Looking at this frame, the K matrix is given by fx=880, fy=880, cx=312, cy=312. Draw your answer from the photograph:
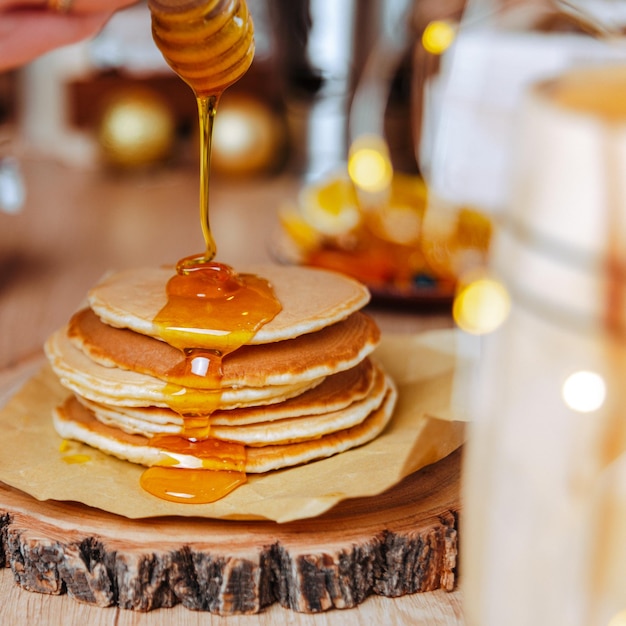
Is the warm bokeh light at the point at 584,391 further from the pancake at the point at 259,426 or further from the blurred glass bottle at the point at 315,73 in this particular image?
the blurred glass bottle at the point at 315,73

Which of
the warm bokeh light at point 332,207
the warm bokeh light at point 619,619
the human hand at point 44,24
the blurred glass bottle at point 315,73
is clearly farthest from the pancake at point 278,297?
the blurred glass bottle at point 315,73

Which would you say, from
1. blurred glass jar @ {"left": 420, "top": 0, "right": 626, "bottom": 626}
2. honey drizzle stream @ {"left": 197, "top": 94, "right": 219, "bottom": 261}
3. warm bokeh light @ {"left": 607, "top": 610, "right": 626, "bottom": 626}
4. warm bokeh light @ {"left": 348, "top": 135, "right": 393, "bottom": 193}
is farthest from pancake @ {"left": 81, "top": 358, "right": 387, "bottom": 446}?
warm bokeh light @ {"left": 348, "top": 135, "right": 393, "bottom": 193}

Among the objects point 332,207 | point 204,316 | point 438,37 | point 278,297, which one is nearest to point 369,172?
point 332,207

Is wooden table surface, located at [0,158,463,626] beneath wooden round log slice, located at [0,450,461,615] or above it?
beneath

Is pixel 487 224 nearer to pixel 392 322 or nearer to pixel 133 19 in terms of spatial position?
pixel 392 322

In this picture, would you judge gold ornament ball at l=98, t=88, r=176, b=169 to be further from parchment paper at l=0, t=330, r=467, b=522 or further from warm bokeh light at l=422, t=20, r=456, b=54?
parchment paper at l=0, t=330, r=467, b=522

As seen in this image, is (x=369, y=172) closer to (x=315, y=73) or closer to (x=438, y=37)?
(x=438, y=37)
